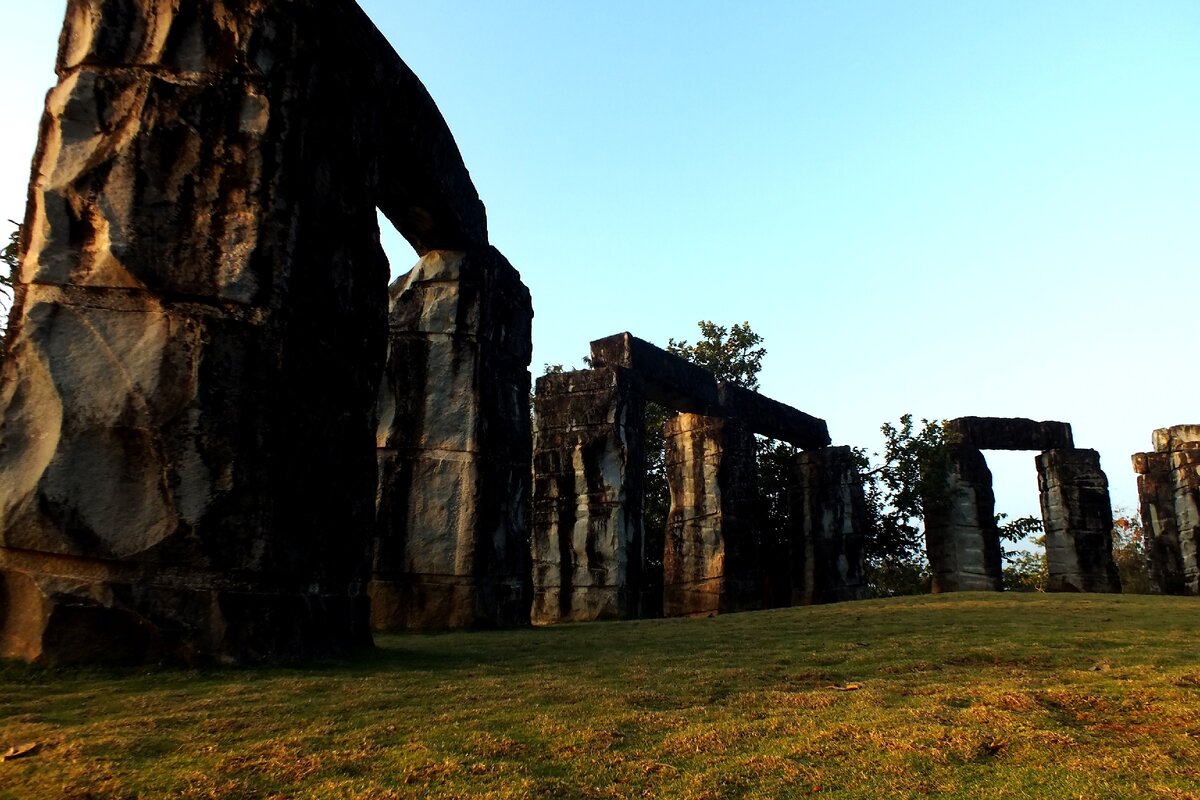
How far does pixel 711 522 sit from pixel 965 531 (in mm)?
6404

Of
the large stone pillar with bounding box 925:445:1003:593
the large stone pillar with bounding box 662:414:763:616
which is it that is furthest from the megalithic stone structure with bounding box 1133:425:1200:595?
the large stone pillar with bounding box 662:414:763:616

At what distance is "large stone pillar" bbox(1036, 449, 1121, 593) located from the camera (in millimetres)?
18422

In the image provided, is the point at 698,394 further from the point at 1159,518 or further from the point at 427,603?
the point at 1159,518

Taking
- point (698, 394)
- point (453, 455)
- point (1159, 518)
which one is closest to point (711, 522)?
point (698, 394)

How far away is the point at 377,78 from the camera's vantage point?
6574 mm

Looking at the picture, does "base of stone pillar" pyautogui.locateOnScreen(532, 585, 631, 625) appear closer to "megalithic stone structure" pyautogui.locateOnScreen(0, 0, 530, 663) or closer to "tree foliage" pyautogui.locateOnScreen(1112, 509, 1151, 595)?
"megalithic stone structure" pyautogui.locateOnScreen(0, 0, 530, 663)

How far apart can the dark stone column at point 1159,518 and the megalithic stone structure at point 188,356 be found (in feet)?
67.4

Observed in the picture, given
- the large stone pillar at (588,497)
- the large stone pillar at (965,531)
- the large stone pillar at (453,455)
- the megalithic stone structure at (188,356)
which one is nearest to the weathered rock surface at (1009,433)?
the large stone pillar at (965,531)

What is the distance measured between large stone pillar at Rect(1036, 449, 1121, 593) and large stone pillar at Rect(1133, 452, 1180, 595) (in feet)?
9.29

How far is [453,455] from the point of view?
8.16 metres

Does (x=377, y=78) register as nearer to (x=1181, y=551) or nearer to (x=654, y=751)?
(x=654, y=751)

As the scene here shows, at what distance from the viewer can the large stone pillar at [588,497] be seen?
1217 centimetres

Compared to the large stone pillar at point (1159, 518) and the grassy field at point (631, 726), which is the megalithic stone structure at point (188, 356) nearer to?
the grassy field at point (631, 726)

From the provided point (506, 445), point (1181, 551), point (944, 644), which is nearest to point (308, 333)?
point (506, 445)
